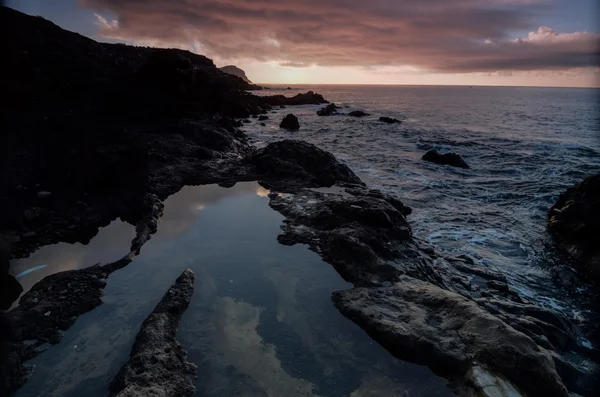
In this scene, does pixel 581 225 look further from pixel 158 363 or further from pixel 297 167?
pixel 158 363

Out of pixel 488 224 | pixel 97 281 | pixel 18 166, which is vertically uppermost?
pixel 18 166

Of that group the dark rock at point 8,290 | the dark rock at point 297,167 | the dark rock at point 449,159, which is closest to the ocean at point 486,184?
the dark rock at point 449,159

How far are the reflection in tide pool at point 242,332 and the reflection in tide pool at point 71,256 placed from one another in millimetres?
733

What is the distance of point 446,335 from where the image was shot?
5543 mm

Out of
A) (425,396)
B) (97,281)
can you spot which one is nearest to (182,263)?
(97,281)

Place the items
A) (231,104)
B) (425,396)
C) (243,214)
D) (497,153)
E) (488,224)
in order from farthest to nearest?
1. (231,104)
2. (497,153)
3. (488,224)
4. (243,214)
5. (425,396)

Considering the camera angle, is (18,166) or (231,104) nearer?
(18,166)

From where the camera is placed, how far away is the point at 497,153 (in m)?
26.8

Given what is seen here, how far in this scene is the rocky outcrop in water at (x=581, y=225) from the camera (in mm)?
9547

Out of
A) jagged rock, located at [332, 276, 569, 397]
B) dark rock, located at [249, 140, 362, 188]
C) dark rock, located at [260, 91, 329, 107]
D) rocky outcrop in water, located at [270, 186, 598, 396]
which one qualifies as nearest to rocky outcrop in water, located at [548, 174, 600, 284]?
rocky outcrop in water, located at [270, 186, 598, 396]

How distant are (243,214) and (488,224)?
9.35 metres

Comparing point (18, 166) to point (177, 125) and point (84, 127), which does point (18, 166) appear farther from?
point (177, 125)

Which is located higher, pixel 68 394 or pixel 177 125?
pixel 177 125

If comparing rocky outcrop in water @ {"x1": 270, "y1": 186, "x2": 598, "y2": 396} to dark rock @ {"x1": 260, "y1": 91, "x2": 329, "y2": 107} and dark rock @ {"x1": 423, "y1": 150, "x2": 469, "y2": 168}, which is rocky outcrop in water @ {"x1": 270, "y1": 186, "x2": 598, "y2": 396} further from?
dark rock @ {"x1": 260, "y1": 91, "x2": 329, "y2": 107}
